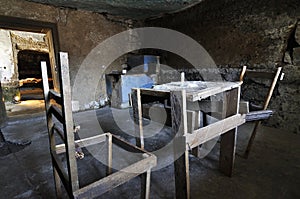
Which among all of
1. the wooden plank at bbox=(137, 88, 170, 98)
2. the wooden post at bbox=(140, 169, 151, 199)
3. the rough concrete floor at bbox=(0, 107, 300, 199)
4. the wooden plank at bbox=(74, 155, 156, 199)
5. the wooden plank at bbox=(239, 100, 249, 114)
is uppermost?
the wooden plank at bbox=(137, 88, 170, 98)

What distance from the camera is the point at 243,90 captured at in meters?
3.10

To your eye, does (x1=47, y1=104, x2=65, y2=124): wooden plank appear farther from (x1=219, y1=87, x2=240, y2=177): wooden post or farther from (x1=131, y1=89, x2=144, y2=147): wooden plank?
(x1=219, y1=87, x2=240, y2=177): wooden post

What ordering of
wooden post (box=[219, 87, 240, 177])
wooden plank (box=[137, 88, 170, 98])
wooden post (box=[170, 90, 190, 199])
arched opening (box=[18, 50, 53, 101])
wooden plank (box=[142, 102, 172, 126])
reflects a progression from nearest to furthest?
wooden post (box=[170, 90, 190, 199])
wooden plank (box=[137, 88, 170, 98])
wooden plank (box=[142, 102, 172, 126])
wooden post (box=[219, 87, 240, 177])
arched opening (box=[18, 50, 53, 101])

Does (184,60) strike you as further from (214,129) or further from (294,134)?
(214,129)

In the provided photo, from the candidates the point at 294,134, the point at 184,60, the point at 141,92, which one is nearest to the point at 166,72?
the point at 184,60

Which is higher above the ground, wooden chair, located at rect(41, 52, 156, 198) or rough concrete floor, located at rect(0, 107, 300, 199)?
wooden chair, located at rect(41, 52, 156, 198)

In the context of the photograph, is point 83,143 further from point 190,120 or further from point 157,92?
point 190,120

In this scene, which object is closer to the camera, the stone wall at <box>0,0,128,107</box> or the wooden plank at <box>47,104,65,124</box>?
the wooden plank at <box>47,104,65,124</box>

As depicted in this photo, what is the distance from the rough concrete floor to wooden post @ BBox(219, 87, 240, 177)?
0.30 feet

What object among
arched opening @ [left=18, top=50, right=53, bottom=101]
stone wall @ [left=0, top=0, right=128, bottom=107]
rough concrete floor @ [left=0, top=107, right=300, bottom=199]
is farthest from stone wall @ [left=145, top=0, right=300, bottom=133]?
arched opening @ [left=18, top=50, right=53, bottom=101]

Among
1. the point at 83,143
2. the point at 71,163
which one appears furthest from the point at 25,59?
the point at 71,163

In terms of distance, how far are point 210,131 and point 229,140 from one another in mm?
447

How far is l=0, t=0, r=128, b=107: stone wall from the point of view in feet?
10.4

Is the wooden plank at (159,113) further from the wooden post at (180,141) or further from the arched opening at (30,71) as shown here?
the arched opening at (30,71)
